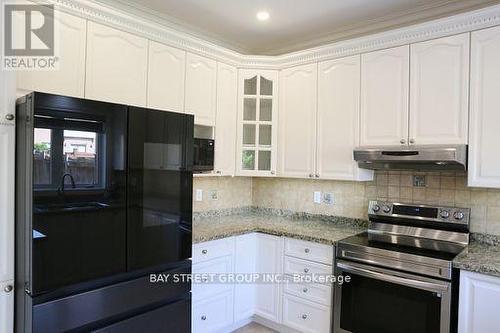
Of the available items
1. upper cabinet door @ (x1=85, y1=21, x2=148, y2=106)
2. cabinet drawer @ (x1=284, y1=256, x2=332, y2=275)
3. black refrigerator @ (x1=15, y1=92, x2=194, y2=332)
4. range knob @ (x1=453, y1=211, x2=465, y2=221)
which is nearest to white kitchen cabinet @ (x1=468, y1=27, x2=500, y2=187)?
range knob @ (x1=453, y1=211, x2=465, y2=221)

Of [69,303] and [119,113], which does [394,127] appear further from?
[69,303]

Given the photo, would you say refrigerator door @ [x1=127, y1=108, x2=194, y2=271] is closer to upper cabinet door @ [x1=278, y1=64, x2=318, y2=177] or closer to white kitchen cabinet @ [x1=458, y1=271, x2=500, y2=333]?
upper cabinet door @ [x1=278, y1=64, x2=318, y2=177]

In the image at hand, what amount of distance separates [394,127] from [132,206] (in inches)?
75.6

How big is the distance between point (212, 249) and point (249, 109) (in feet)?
4.53

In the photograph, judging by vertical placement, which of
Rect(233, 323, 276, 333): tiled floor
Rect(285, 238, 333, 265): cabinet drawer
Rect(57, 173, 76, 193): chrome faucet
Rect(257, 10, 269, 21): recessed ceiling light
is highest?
Rect(257, 10, 269, 21): recessed ceiling light

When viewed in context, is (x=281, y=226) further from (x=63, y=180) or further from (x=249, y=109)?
(x=63, y=180)

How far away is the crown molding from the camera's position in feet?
7.16

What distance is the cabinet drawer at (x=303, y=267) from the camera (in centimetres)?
258

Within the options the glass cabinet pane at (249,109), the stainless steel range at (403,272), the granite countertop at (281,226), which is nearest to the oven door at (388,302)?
the stainless steel range at (403,272)

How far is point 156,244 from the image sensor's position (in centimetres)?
200

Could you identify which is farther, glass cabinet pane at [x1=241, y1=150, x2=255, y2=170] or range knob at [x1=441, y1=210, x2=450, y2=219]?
glass cabinet pane at [x1=241, y1=150, x2=255, y2=170]

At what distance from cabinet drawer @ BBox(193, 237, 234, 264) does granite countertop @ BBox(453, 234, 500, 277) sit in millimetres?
1528

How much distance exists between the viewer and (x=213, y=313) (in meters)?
2.62

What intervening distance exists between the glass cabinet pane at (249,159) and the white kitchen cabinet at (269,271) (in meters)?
0.66
